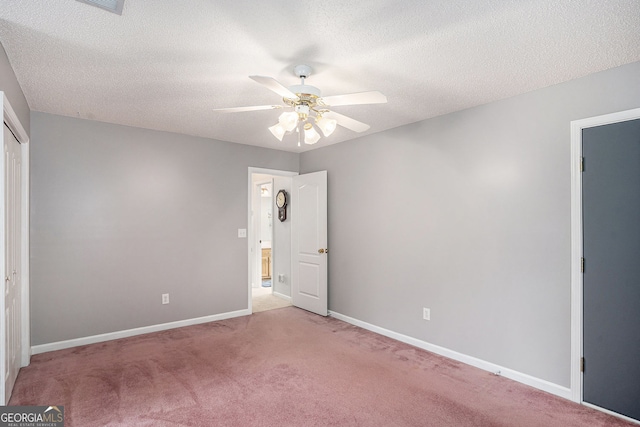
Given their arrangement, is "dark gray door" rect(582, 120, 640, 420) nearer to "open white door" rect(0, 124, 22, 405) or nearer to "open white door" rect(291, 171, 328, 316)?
"open white door" rect(291, 171, 328, 316)

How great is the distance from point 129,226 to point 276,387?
2.53m

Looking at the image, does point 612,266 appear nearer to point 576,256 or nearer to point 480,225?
point 576,256

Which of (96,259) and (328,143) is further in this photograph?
(328,143)

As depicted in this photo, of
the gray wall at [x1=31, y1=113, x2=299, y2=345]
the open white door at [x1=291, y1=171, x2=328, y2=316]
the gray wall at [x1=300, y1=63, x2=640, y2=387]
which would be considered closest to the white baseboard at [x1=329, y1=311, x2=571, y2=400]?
the gray wall at [x1=300, y1=63, x2=640, y2=387]

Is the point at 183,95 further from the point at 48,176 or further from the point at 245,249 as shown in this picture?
the point at 245,249

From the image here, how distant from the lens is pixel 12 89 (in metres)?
2.49

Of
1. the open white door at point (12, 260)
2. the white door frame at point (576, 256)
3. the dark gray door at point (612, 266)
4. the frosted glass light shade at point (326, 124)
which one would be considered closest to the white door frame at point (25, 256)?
the open white door at point (12, 260)

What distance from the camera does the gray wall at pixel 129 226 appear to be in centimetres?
351

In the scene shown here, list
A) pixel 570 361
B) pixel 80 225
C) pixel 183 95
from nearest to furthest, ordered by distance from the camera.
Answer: pixel 570 361
pixel 183 95
pixel 80 225

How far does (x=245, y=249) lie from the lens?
191 inches

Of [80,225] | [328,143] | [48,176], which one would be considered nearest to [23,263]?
[80,225]

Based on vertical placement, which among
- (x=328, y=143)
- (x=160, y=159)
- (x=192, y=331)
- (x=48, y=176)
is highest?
(x=328, y=143)

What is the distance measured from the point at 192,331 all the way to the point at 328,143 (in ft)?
9.78

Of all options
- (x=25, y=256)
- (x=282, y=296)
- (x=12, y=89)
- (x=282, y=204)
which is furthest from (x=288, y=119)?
(x=282, y=296)
